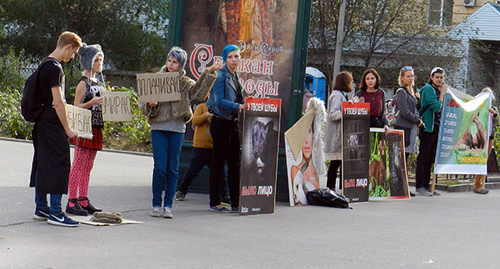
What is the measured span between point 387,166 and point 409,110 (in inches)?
37.7

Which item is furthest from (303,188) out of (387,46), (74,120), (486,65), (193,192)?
(486,65)

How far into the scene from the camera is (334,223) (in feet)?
30.8

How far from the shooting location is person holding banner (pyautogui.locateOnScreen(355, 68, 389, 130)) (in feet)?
39.8

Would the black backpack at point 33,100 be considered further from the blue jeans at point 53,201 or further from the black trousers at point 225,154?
the black trousers at point 225,154

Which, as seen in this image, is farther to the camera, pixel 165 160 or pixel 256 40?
pixel 256 40

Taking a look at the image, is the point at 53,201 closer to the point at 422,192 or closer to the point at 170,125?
the point at 170,125

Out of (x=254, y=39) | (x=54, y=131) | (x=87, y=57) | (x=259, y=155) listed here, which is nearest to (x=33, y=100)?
(x=54, y=131)

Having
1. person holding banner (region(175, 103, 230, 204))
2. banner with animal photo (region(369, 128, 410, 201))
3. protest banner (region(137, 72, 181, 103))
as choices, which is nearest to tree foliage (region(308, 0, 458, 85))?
banner with animal photo (region(369, 128, 410, 201))

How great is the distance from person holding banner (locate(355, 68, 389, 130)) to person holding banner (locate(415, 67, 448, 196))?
115cm

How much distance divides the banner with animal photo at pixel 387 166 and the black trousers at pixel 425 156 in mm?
757

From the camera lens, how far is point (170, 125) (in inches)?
353

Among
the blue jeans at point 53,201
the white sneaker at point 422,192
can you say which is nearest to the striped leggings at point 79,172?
the blue jeans at point 53,201

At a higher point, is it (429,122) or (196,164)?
(429,122)

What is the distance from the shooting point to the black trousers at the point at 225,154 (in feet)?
31.2
